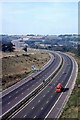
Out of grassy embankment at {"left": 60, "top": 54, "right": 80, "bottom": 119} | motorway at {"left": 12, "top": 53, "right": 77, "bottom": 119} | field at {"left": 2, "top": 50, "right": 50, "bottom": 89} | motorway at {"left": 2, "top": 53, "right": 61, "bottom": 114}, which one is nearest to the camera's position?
grassy embankment at {"left": 60, "top": 54, "right": 80, "bottom": 119}

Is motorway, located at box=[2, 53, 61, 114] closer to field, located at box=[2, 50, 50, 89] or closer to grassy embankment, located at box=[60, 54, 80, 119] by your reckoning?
field, located at box=[2, 50, 50, 89]

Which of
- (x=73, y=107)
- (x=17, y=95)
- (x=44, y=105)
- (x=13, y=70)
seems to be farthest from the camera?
(x=13, y=70)

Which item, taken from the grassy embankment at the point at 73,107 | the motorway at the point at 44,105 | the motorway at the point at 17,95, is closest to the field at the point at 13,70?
the motorway at the point at 17,95

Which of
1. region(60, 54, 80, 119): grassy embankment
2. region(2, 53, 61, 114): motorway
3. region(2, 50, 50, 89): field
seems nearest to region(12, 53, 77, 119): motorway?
region(60, 54, 80, 119): grassy embankment

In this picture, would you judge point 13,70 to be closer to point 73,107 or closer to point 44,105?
point 44,105

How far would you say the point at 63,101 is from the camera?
64125 mm

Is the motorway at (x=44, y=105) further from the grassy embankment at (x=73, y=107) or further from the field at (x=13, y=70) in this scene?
the field at (x=13, y=70)

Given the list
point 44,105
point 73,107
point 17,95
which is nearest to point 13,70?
point 17,95

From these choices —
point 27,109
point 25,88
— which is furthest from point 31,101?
point 25,88

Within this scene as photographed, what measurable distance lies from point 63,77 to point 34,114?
45.3 m

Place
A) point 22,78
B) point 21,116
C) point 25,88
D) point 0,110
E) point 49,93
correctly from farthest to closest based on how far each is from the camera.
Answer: point 22,78 → point 25,88 → point 49,93 → point 0,110 → point 21,116

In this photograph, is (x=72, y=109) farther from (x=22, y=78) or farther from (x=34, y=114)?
(x=22, y=78)

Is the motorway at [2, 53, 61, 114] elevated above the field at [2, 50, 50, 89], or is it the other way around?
the field at [2, 50, 50, 89]

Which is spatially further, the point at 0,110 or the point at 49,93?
the point at 49,93
